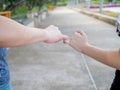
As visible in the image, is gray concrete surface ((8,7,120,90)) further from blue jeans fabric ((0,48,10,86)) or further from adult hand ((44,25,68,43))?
adult hand ((44,25,68,43))

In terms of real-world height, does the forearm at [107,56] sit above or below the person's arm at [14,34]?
below

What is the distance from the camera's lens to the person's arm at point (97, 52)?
1.67 meters

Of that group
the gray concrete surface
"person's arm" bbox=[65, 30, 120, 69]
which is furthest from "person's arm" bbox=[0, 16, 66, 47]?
the gray concrete surface

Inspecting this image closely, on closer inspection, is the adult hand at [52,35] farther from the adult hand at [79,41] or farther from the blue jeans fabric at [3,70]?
the blue jeans fabric at [3,70]

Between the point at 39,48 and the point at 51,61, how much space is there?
6.63ft

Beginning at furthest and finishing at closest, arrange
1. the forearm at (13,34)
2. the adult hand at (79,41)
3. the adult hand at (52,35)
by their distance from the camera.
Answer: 1. the adult hand at (79,41)
2. the adult hand at (52,35)
3. the forearm at (13,34)

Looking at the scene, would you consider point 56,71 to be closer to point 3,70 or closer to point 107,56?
point 3,70

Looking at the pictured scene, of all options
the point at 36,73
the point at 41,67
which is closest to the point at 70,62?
the point at 41,67

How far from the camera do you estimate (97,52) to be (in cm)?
175

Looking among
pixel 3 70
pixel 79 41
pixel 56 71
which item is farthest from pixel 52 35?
pixel 56 71

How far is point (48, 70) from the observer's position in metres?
6.41

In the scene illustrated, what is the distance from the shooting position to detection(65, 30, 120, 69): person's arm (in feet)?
5.47

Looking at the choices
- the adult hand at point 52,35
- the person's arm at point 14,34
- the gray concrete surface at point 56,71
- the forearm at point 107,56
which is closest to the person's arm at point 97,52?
the forearm at point 107,56

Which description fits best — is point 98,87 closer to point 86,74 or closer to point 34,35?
point 86,74
